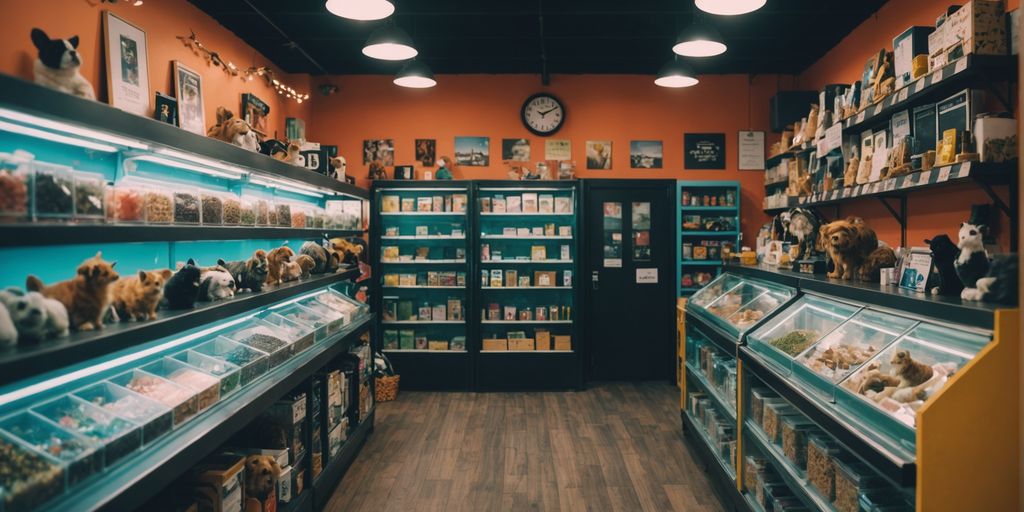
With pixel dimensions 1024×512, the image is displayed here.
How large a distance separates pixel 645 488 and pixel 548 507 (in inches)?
28.4

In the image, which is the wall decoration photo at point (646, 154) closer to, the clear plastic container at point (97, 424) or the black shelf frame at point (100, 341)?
the black shelf frame at point (100, 341)

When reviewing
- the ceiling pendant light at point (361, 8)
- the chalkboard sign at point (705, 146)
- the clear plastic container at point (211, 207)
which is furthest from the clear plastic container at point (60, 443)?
the chalkboard sign at point (705, 146)

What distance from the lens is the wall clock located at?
679 centimetres

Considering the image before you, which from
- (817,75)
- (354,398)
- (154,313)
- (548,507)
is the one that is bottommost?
(548,507)

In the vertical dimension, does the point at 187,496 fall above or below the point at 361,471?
above

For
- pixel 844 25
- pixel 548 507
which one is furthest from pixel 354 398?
pixel 844 25

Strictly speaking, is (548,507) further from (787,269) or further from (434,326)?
(434,326)

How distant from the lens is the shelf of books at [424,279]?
637cm

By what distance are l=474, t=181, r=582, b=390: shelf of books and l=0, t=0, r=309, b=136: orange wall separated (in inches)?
101

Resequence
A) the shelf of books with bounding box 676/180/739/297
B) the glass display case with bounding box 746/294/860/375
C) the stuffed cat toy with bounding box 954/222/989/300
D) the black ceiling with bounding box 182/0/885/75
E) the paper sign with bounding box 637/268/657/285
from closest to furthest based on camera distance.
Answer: the stuffed cat toy with bounding box 954/222/989/300, the glass display case with bounding box 746/294/860/375, the black ceiling with bounding box 182/0/885/75, the shelf of books with bounding box 676/180/739/297, the paper sign with bounding box 637/268/657/285

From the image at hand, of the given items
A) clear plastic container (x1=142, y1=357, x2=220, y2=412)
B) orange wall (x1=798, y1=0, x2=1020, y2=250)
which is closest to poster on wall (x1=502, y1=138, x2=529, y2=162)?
orange wall (x1=798, y1=0, x2=1020, y2=250)

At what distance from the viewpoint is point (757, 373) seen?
305 cm

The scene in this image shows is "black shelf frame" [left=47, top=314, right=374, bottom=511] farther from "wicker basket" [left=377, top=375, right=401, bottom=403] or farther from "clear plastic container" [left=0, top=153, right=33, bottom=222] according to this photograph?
"wicker basket" [left=377, top=375, right=401, bottom=403]

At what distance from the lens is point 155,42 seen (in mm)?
4008
